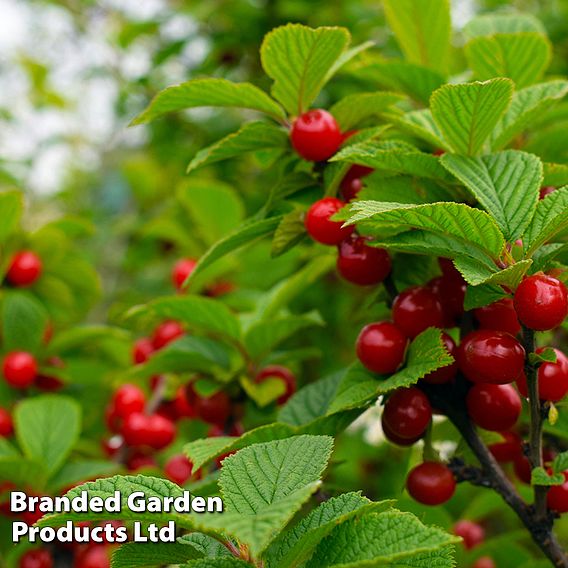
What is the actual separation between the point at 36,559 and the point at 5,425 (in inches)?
14.0

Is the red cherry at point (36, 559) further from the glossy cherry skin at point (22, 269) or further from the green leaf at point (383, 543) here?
the green leaf at point (383, 543)

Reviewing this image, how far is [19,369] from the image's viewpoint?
6.18 ft

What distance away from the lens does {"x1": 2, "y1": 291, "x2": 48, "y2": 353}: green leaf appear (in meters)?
1.88

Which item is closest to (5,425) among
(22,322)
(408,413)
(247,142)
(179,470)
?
(22,322)

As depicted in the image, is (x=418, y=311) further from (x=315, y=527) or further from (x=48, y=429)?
(x=48, y=429)

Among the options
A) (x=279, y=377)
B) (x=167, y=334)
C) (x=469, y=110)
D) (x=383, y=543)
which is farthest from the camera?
(x=167, y=334)

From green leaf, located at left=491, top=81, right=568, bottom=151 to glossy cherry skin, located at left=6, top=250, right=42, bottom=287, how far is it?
1278 millimetres

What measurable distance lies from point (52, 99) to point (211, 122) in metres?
1.03

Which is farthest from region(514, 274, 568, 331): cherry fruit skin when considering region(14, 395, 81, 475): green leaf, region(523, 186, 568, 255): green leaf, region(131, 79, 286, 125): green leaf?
region(14, 395, 81, 475): green leaf

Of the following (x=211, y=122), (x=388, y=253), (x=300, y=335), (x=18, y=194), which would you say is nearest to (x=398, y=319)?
(x=388, y=253)

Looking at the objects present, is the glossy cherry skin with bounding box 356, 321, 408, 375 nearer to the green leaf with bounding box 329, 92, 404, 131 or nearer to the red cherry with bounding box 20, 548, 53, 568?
the green leaf with bounding box 329, 92, 404, 131

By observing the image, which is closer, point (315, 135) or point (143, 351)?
point (315, 135)

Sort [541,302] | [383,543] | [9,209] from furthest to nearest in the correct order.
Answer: [9,209], [541,302], [383,543]

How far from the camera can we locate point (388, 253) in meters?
1.09
